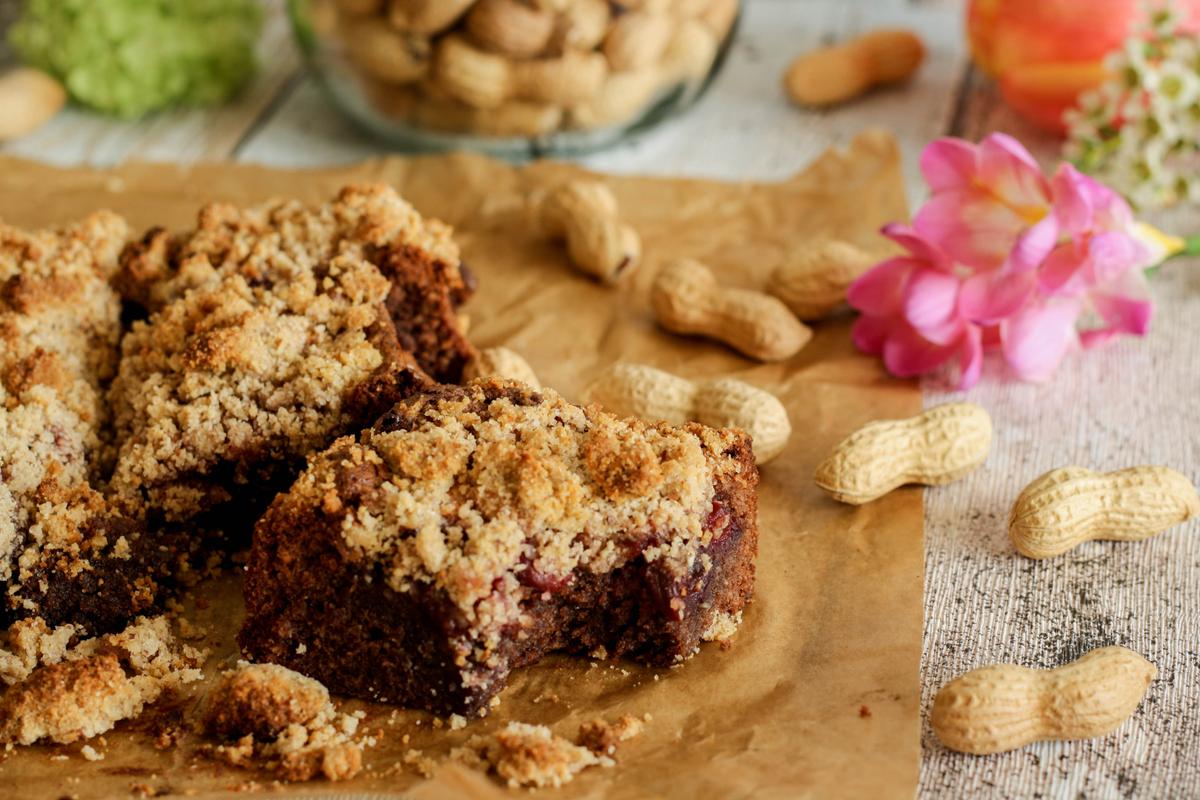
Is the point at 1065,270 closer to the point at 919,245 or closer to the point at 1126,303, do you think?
the point at 1126,303

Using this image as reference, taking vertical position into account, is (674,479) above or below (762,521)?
above

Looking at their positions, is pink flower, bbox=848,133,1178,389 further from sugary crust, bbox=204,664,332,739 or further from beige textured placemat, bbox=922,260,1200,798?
sugary crust, bbox=204,664,332,739

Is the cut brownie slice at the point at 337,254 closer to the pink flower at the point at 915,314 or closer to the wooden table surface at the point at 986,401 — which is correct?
the pink flower at the point at 915,314

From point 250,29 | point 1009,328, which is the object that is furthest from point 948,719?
point 250,29

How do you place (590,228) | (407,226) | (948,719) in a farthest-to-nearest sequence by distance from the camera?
(590,228), (407,226), (948,719)

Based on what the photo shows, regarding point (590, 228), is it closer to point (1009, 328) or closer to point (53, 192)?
point (1009, 328)

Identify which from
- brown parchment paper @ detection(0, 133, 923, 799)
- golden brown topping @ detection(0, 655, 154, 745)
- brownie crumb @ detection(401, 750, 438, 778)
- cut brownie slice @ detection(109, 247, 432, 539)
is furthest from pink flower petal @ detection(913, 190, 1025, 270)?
golden brown topping @ detection(0, 655, 154, 745)
